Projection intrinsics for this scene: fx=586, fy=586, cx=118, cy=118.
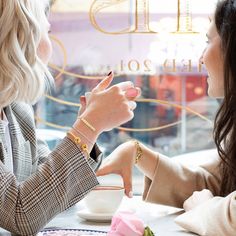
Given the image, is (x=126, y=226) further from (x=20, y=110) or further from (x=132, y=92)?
(x=20, y=110)

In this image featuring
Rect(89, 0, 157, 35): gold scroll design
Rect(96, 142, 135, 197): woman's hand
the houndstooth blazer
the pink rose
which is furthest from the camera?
Rect(89, 0, 157, 35): gold scroll design

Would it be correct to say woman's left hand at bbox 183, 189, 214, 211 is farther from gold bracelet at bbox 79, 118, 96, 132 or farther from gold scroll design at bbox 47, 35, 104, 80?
gold scroll design at bbox 47, 35, 104, 80

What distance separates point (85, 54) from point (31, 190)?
0.84 metres

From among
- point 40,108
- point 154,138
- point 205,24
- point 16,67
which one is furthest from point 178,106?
point 16,67

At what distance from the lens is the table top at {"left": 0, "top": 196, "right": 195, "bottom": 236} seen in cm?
128

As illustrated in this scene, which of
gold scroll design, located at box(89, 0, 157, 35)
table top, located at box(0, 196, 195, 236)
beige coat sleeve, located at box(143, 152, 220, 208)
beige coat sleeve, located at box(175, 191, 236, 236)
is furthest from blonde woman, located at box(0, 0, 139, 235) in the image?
gold scroll design, located at box(89, 0, 157, 35)

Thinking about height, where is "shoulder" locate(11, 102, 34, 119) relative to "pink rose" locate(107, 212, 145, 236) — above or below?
above

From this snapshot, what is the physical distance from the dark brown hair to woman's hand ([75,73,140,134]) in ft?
0.96

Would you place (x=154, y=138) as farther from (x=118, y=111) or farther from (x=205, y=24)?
(x=118, y=111)

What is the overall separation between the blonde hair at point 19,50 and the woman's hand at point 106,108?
12cm

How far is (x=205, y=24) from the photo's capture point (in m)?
1.81

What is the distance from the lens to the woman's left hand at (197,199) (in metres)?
1.43

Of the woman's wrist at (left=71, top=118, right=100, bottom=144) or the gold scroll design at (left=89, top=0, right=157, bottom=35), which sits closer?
the woman's wrist at (left=71, top=118, right=100, bottom=144)

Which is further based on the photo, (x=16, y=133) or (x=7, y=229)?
(x=16, y=133)
